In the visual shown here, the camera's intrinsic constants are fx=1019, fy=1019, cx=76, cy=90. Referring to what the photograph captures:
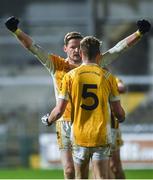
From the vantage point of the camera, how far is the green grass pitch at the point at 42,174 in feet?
64.1

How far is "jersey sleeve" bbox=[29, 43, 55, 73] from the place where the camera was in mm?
10875

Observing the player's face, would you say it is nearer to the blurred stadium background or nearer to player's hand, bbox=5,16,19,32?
player's hand, bbox=5,16,19,32

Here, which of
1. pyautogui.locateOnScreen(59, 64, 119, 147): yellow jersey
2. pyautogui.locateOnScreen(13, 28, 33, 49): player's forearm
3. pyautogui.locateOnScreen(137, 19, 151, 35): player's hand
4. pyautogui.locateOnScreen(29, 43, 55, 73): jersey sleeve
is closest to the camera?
pyautogui.locateOnScreen(59, 64, 119, 147): yellow jersey

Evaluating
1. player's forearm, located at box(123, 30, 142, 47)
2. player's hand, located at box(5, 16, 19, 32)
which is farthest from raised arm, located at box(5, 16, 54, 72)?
player's forearm, located at box(123, 30, 142, 47)

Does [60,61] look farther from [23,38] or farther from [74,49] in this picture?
[23,38]

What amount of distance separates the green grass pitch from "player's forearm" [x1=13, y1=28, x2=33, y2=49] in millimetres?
8605

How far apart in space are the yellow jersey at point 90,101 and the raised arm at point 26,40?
1.11m

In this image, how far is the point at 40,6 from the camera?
27.9m

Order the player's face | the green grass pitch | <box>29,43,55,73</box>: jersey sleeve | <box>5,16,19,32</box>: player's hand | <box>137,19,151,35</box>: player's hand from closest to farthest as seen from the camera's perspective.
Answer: <box>5,16,19,32</box>: player's hand < <box>137,19,151,35</box>: player's hand < <box>29,43,55,73</box>: jersey sleeve < the player's face < the green grass pitch

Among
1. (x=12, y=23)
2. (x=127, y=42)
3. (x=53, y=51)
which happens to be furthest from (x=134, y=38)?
(x=53, y=51)

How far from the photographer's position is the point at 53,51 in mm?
26797

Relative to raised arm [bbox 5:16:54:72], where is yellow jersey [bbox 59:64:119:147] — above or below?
below

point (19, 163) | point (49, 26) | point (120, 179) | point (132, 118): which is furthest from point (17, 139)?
point (120, 179)

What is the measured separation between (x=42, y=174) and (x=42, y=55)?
9924 millimetres
